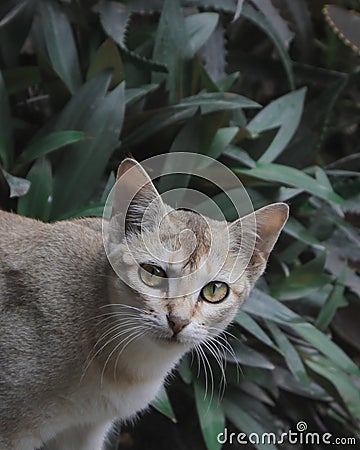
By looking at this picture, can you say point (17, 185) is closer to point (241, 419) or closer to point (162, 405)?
point (162, 405)

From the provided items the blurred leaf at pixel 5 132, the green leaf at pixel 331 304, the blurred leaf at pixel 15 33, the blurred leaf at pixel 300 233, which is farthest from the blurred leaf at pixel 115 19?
the green leaf at pixel 331 304

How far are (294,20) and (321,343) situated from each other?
128 centimetres

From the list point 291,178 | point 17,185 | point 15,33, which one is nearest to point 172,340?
point 17,185

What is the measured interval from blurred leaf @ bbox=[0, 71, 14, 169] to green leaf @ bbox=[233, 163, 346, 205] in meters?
0.61

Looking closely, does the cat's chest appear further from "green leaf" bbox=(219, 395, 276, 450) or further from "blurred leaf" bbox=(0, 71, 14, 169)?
"blurred leaf" bbox=(0, 71, 14, 169)

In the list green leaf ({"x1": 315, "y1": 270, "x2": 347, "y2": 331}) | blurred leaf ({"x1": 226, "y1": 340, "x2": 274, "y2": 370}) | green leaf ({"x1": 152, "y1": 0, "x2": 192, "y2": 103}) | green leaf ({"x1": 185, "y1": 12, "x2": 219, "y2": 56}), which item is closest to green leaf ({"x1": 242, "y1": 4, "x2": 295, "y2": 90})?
green leaf ({"x1": 185, "y1": 12, "x2": 219, "y2": 56})

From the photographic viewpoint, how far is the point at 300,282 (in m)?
2.20

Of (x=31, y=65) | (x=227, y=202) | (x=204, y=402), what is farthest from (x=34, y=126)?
(x=204, y=402)

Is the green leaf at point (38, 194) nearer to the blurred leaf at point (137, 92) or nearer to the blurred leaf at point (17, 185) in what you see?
the blurred leaf at point (17, 185)

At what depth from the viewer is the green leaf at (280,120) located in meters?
2.29

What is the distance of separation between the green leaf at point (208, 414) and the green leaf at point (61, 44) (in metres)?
0.91

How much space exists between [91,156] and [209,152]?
13.1 inches

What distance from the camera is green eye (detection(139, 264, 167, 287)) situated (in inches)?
50.1

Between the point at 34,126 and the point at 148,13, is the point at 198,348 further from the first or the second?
the point at 148,13
